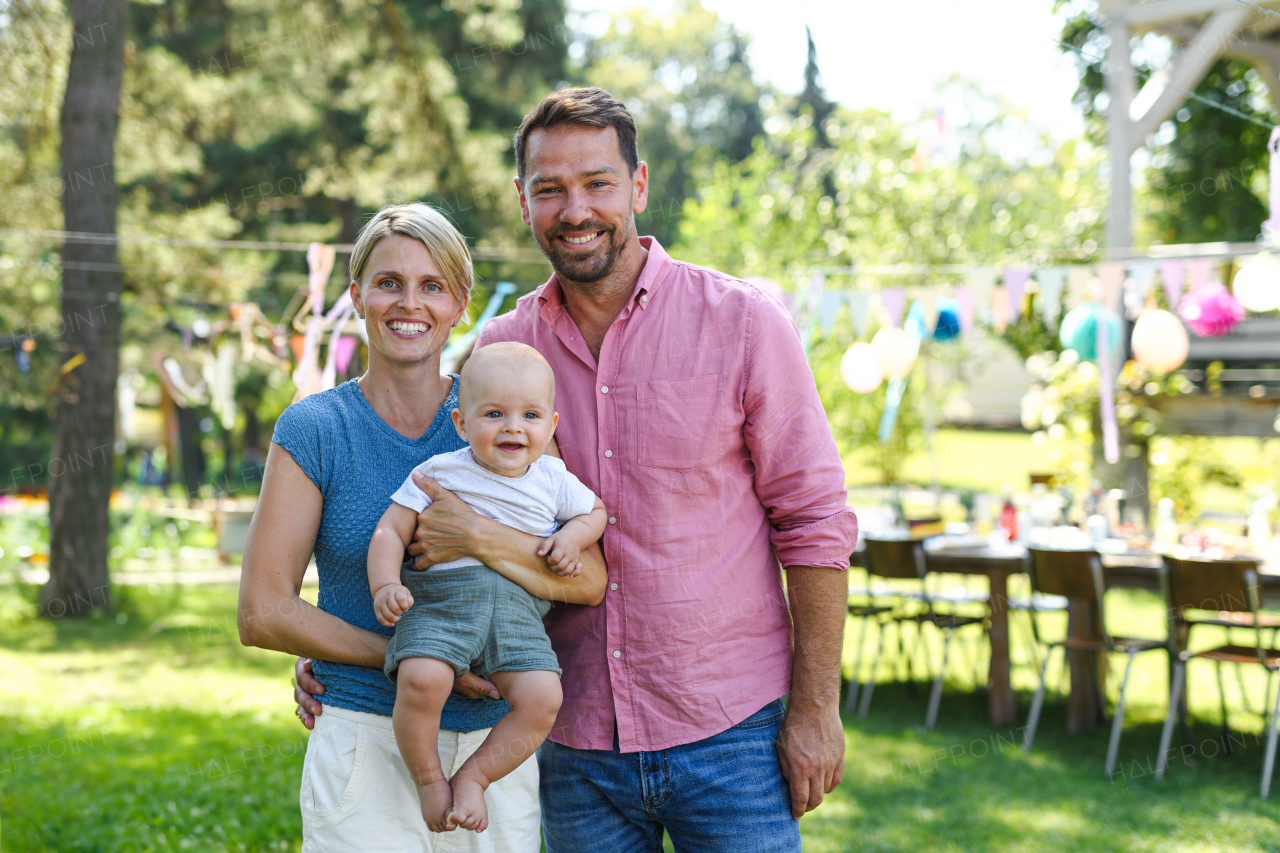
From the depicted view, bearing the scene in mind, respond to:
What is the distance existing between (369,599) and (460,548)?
0.19 m

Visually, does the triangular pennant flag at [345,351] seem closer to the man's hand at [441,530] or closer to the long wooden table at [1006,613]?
the long wooden table at [1006,613]

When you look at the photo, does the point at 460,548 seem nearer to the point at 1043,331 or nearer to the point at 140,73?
the point at 1043,331

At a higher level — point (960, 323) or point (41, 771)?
point (960, 323)

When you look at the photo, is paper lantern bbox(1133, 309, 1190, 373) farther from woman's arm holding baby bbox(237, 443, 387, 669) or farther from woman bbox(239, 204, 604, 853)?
woman's arm holding baby bbox(237, 443, 387, 669)

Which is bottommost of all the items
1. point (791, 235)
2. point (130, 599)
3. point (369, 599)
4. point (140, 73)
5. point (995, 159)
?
point (130, 599)

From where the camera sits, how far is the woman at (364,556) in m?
1.70

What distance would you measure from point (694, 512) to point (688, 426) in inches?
6.0

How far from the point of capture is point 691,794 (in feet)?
5.93

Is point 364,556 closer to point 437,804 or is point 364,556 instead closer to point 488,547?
point 488,547

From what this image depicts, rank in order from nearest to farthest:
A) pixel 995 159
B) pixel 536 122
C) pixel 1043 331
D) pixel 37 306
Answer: pixel 536 122 < pixel 1043 331 < pixel 37 306 < pixel 995 159

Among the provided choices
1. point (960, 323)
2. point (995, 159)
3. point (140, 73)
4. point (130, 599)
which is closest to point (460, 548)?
point (960, 323)

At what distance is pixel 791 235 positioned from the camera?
575 inches

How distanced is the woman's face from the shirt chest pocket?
41 centimetres

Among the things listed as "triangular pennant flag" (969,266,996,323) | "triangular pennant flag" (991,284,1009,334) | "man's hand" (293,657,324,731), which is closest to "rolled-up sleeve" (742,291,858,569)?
"man's hand" (293,657,324,731)
